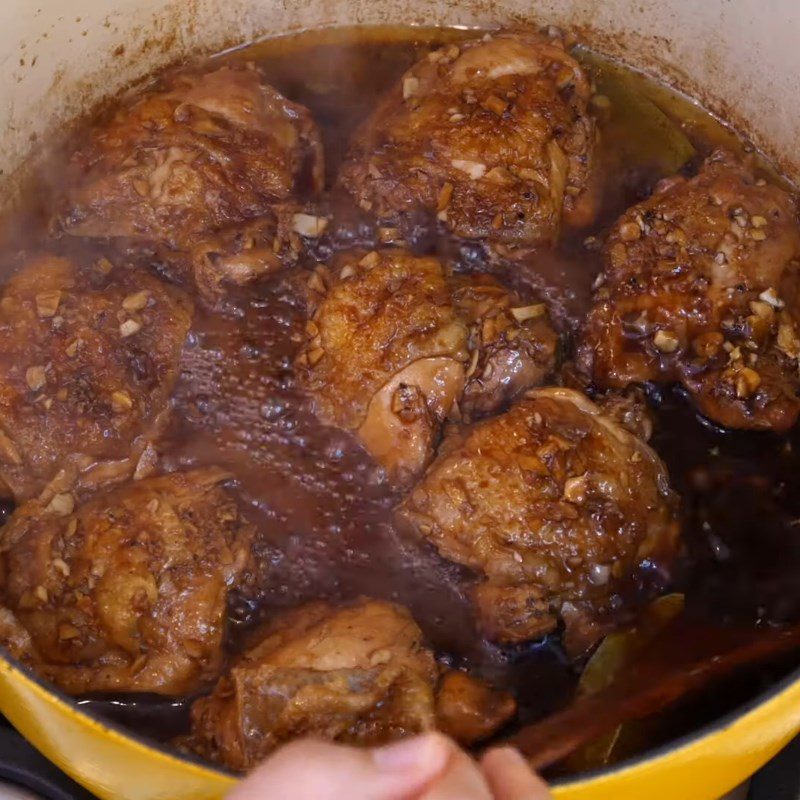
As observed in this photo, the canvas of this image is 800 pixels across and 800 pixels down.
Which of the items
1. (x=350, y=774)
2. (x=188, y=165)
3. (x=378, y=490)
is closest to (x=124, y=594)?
(x=378, y=490)

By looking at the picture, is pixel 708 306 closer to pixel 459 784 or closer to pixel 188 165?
pixel 188 165

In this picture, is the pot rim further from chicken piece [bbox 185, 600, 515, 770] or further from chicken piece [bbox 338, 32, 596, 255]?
chicken piece [bbox 338, 32, 596, 255]

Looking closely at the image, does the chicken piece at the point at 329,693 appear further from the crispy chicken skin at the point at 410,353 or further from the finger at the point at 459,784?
the finger at the point at 459,784

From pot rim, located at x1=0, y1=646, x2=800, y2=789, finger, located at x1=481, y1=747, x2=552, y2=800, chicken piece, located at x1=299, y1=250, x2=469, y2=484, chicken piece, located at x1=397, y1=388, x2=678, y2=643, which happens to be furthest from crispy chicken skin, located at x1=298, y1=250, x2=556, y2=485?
finger, located at x1=481, y1=747, x2=552, y2=800

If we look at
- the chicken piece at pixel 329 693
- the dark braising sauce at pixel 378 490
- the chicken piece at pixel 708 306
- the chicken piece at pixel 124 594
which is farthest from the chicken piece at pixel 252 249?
the chicken piece at pixel 329 693

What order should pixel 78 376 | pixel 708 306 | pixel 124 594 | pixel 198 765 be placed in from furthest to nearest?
pixel 708 306
pixel 78 376
pixel 124 594
pixel 198 765

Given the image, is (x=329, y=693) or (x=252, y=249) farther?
(x=252, y=249)
